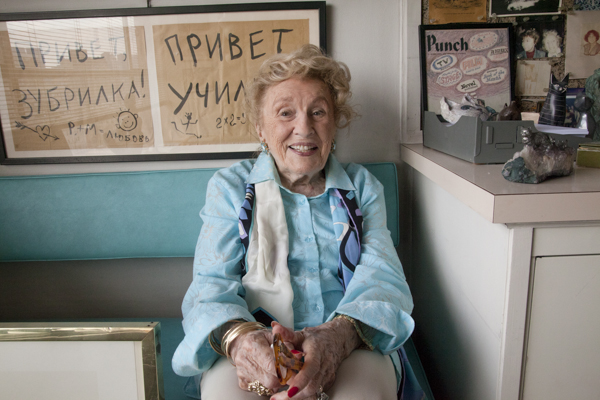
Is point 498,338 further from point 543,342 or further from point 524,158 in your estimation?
point 524,158

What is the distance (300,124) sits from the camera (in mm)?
1255

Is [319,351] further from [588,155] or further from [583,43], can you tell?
[583,43]

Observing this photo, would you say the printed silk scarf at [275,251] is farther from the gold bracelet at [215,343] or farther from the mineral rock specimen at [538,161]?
the mineral rock specimen at [538,161]

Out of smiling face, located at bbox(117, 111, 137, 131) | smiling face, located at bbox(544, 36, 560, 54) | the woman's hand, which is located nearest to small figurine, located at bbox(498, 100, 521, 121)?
smiling face, located at bbox(544, 36, 560, 54)

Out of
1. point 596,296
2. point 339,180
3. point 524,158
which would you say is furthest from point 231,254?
point 596,296

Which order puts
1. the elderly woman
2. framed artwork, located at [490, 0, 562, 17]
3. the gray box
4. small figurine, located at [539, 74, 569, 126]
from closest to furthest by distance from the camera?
the elderly woman, the gray box, small figurine, located at [539, 74, 569, 126], framed artwork, located at [490, 0, 562, 17]

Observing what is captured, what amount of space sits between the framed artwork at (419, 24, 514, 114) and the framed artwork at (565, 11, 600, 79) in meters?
0.22

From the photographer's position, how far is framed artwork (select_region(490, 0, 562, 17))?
149 cm

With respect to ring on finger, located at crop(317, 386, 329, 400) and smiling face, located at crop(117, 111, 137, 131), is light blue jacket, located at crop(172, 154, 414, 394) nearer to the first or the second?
ring on finger, located at crop(317, 386, 329, 400)

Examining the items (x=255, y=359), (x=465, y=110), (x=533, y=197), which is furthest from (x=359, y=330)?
(x=465, y=110)

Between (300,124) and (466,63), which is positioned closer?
(300,124)

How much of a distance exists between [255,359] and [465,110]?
954 millimetres

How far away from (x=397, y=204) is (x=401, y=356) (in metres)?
0.57

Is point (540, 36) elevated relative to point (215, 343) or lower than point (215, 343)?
elevated
